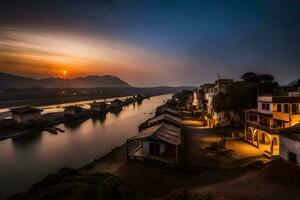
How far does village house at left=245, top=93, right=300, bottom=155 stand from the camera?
24.8 m

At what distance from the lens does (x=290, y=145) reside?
1794cm

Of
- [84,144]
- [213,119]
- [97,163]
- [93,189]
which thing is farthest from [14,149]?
[213,119]

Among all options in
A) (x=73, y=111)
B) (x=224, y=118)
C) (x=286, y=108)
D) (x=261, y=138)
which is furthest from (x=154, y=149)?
(x=73, y=111)

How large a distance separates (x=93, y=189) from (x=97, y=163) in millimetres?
11419

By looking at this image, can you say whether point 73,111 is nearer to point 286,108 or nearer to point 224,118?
point 224,118

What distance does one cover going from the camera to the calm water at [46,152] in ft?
82.4

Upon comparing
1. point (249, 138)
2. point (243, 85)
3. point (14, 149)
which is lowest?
point (14, 149)

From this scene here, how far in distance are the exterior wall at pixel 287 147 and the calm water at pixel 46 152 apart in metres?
22.1

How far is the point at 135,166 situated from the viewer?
22359mm

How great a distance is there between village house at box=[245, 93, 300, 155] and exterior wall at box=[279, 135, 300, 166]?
181 inches

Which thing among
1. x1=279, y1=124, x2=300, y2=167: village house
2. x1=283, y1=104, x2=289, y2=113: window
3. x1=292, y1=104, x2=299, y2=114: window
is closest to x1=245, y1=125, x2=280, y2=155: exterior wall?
x1=283, y1=104, x2=289, y2=113: window

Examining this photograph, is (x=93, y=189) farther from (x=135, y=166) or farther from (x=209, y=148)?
(x=209, y=148)

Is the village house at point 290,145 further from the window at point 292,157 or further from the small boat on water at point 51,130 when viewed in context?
the small boat on water at point 51,130

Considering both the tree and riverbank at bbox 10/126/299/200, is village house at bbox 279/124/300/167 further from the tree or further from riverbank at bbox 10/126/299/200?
the tree
